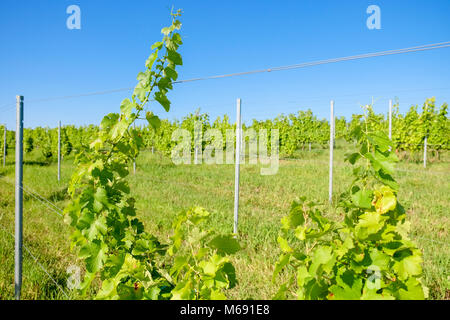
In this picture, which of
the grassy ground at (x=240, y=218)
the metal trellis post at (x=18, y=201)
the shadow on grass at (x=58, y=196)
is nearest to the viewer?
the metal trellis post at (x=18, y=201)

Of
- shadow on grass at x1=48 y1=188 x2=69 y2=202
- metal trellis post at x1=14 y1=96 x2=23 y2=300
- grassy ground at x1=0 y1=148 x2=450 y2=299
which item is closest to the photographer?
metal trellis post at x1=14 y1=96 x2=23 y2=300

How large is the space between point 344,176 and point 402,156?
931 centimetres

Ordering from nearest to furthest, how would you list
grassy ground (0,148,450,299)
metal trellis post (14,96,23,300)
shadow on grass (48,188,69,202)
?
metal trellis post (14,96,23,300), grassy ground (0,148,450,299), shadow on grass (48,188,69,202)

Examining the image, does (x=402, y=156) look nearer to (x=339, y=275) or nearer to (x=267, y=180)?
(x=267, y=180)

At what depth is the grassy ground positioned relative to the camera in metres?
2.88

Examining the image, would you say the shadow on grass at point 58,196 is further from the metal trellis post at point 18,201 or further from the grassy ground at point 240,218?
the metal trellis post at point 18,201

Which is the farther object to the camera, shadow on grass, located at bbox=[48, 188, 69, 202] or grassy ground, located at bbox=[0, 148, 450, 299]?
shadow on grass, located at bbox=[48, 188, 69, 202]

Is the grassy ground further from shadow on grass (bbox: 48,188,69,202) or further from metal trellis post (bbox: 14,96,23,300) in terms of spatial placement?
metal trellis post (bbox: 14,96,23,300)

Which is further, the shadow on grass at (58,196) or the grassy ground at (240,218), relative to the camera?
the shadow on grass at (58,196)

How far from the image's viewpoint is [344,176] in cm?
942

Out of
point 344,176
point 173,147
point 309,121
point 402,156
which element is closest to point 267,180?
point 344,176

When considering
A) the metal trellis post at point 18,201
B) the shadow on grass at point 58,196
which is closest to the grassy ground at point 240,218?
the shadow on grass at point 58,196

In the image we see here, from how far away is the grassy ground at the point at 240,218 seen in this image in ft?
A: 9.45

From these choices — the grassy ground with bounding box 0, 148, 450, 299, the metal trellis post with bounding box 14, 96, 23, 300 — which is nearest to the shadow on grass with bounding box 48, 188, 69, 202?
the grassy ground with bounding box 0, 148, 450, 299
